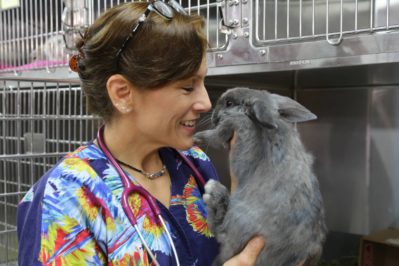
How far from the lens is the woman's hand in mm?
851

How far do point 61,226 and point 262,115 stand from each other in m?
0.42

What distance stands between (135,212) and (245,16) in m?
0.59

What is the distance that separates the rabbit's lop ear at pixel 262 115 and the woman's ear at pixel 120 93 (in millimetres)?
246

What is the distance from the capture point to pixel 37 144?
1.51 m

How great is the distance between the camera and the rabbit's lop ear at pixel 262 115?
2.88 ft

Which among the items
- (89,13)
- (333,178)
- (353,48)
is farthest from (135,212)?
(333,178)

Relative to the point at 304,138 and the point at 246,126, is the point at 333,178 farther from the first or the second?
the point at 246,126

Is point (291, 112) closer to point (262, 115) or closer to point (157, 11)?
point (262, 115)

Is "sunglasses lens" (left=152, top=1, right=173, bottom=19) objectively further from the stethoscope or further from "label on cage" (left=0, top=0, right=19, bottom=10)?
"label on cage" (left=0, top=0, right=19, bottom=10)

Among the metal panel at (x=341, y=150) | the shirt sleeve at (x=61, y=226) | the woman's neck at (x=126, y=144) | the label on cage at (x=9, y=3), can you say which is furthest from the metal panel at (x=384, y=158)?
the label on cage at (x=9, y=3)

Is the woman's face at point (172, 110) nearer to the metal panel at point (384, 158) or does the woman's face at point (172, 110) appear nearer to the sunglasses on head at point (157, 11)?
the sunglasses on head at point (157, 11)

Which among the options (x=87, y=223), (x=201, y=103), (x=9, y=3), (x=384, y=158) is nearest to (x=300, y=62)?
(x=201, y=103)

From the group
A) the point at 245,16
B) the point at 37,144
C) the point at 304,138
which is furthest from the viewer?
the point at 304,138

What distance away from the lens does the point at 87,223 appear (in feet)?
2.60
